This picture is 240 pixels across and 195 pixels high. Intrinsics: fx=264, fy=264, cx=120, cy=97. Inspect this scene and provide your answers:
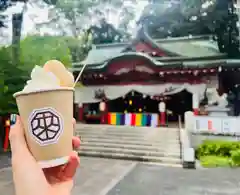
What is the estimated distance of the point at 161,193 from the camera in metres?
6.10

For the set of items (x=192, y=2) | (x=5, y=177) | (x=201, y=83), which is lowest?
(x=5, y=177)

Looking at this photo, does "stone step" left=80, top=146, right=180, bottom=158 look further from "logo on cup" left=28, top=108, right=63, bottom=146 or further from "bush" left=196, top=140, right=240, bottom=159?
"logo on cup" left=28, top=108, right=63, bottom=146

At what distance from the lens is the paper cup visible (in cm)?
137

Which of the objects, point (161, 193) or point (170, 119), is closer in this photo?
point (161, 193)

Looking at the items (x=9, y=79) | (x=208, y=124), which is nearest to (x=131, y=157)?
(x=208, y=124)

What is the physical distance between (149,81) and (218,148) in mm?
5816

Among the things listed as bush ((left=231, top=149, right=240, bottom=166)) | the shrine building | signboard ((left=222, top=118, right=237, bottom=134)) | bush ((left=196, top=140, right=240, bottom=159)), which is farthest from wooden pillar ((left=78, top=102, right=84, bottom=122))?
bush ((left=231, top=149, right=240, bottom=166))

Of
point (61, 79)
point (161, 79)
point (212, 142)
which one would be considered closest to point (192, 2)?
point (161, 79)

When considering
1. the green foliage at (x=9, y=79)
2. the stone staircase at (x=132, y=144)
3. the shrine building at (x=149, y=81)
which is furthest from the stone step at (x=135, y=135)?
the green foliage at (x=9, y=79)

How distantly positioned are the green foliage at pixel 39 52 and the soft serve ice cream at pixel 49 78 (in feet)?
30.5

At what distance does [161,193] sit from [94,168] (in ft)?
9.59

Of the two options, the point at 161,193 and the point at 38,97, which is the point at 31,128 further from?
the point at 161,193

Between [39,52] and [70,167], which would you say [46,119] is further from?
[39,52]

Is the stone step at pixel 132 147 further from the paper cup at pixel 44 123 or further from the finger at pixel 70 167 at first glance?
the paper cup at pixel 44 123
